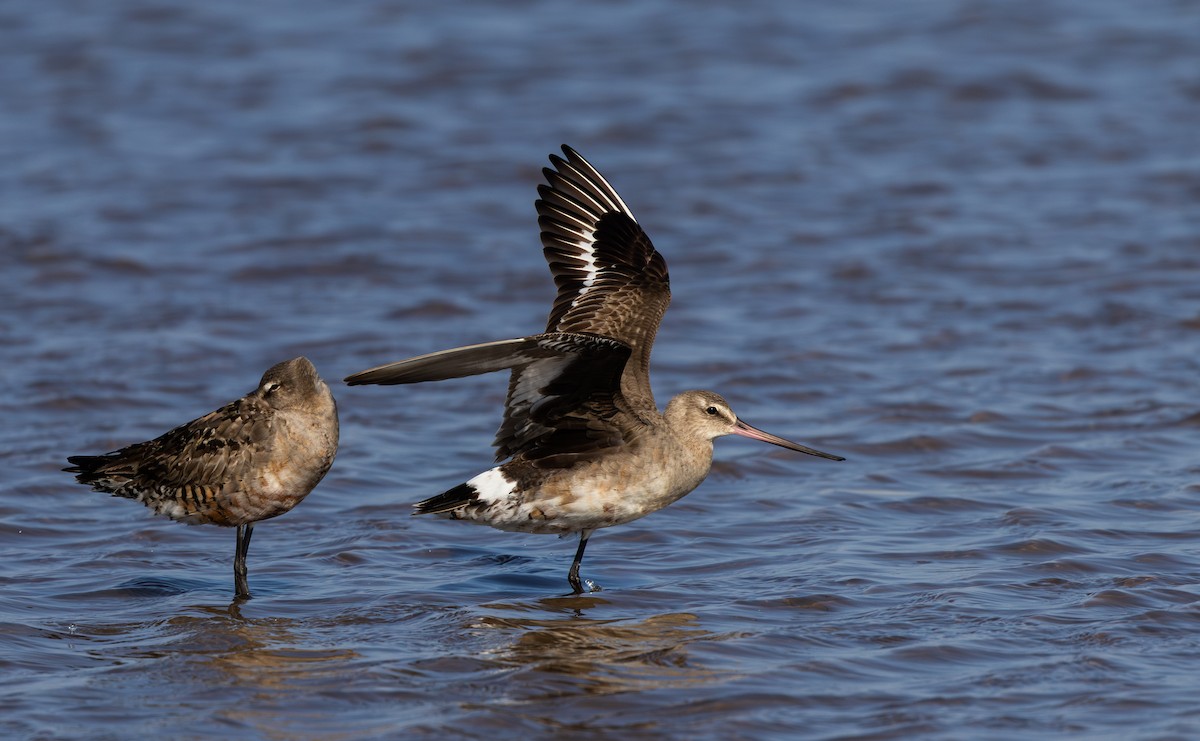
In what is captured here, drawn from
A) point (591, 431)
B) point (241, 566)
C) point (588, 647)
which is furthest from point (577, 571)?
point (241, 566)

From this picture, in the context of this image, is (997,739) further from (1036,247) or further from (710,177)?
(710,177)

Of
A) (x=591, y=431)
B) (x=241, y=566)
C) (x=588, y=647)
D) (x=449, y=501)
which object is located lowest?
(x=588, y=647)

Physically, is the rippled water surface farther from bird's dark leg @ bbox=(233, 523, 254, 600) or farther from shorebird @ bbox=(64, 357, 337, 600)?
shorebird @ bbox=(64, 357, 337, 600)

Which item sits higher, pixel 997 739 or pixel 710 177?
pixel 710 177

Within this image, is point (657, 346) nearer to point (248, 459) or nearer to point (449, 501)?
point (449, 501)

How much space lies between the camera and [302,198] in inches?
483

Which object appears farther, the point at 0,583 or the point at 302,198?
the point at 302,198

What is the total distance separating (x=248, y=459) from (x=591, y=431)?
1279 mm

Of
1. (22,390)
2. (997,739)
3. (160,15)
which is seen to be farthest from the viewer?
(160,15)

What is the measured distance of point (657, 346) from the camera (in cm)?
949

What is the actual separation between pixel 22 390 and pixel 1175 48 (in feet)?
37.6

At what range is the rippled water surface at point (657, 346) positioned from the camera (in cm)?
515

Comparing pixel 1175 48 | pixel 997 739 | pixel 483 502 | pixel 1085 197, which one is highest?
pixel 1175 48

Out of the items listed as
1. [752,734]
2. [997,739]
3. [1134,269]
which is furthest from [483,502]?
[1134,269]
